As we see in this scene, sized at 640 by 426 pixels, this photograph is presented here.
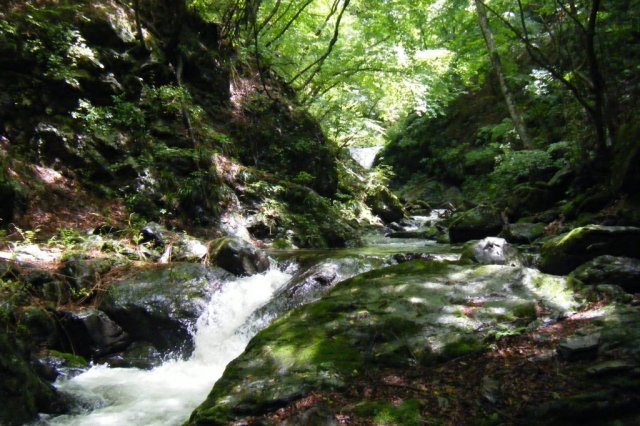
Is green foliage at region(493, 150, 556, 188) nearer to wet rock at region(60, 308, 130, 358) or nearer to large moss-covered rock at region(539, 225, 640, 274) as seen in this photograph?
large moss-covered rock at region(539, 225, 640, 274)

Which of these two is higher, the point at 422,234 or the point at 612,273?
the point at 422,234

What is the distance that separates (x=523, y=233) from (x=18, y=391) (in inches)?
329

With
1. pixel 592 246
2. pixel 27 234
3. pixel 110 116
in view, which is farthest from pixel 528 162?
pixel 27 234

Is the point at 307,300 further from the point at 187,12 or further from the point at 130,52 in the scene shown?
the point at 187,12

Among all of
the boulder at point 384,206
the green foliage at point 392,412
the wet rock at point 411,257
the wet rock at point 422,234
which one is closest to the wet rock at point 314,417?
the green foliage at point 392,412

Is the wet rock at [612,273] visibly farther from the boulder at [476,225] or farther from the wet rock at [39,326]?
the wet rock at [39,326]

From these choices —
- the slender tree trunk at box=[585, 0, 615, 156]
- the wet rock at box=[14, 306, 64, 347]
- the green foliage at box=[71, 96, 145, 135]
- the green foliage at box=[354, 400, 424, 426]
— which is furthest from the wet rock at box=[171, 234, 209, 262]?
the slender tree trunk at box=[585, 0, 615, 156]

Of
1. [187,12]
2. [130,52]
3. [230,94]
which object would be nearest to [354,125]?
[230,94]

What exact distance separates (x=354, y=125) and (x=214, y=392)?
540 inches

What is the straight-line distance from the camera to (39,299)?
18.4 ft

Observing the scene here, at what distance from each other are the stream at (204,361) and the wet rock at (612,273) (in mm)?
2981

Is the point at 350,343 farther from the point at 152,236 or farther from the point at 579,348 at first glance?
the point at 152,236

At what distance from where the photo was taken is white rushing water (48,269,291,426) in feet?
14.0

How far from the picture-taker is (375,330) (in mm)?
3883
